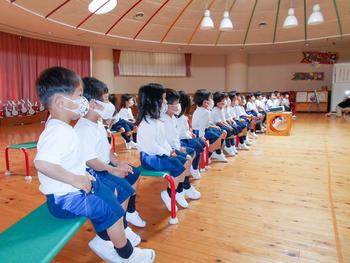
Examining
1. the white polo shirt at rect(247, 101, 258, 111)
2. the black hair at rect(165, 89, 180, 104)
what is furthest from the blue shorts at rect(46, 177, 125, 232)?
the white polo shirt at rect(247, 101, 258, 111)

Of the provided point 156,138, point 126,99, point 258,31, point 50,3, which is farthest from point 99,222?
point 258,31

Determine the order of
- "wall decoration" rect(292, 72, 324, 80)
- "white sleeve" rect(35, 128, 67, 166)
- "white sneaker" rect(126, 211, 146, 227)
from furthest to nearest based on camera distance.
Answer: "wall decoration" rect(292, 72, 324, 80)
"white sneaker" rect(126, 211, 146, 227)
"white sleeve" rect(35, 128, 67, 166)

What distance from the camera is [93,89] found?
1830mm

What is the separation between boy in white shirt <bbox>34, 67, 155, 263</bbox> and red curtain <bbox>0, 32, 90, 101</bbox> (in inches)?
280

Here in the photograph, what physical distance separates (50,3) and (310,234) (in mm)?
5649

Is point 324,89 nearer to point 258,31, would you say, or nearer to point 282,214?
point 258,31

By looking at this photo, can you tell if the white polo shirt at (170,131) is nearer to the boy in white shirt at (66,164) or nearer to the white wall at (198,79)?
the boy in white shirt at (66,164)

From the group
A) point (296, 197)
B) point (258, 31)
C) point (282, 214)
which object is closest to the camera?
point (282, 214)

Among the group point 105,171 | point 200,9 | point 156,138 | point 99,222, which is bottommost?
point 99,222

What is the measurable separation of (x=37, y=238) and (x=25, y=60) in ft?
26.1

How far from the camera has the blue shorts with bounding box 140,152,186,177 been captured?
87.0 inches

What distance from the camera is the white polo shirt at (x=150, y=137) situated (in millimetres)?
2191

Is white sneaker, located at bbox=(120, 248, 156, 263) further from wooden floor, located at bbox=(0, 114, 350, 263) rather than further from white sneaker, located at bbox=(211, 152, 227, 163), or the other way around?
white sneaker, located at bbox=(211, 152, 227, 163)

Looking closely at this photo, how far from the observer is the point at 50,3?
5.29 metres
